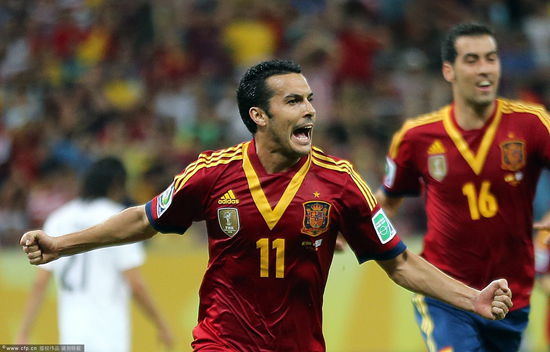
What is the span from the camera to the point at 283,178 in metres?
5.57

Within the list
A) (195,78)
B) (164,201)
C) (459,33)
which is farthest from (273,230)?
(195,78)

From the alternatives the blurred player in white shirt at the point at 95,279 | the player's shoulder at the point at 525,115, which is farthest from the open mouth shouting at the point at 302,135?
the blurred player in white shirt at the point at 95,279

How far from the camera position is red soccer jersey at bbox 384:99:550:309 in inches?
263

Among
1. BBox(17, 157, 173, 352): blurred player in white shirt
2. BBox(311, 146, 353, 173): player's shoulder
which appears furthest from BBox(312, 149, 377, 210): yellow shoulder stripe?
BBox(17, 157, 173, 352): blurred player in white shirt

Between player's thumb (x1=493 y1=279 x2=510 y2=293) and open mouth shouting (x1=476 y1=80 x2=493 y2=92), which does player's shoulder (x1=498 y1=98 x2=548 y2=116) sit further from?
player's thumb (x1=493 y1=279 x2=510 y2=293)

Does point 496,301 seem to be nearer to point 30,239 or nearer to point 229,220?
point 229,220

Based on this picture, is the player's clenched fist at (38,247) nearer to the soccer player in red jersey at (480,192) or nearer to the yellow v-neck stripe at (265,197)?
the yellow v-neck stripe at (265,197)

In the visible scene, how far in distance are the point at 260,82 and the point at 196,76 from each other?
9722 mm

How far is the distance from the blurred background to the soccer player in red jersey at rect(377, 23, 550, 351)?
5.27 m

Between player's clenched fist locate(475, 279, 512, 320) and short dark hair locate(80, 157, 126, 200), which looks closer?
player's clenched fist locate(475, 279, 512, 320)

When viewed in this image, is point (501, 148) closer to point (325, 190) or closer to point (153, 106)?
point (325, 190)

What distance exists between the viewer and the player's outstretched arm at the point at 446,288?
5.36m

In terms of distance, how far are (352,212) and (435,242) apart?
61.6 inches

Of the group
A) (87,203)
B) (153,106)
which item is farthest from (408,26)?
(87,203)
